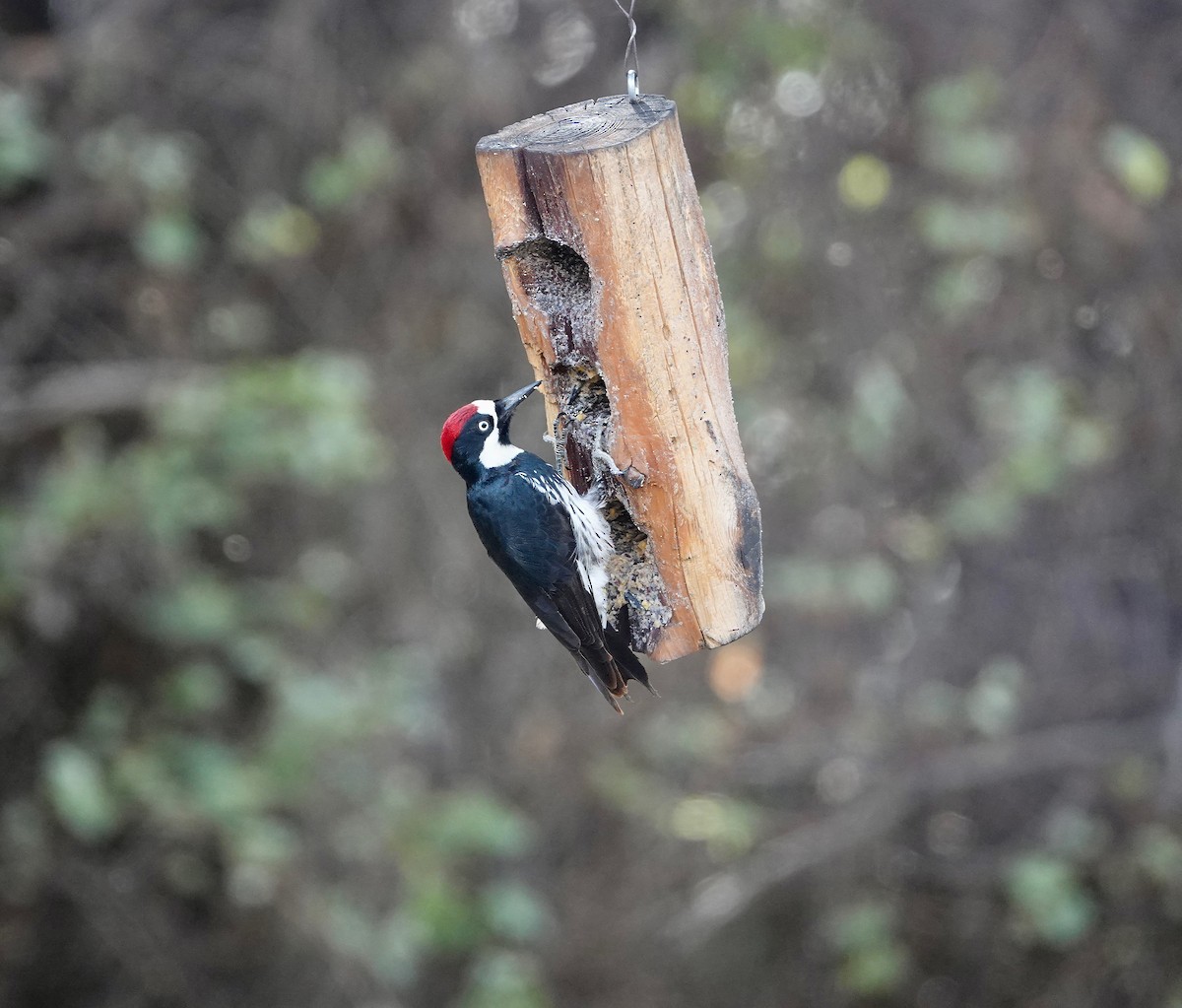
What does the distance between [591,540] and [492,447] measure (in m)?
0.48

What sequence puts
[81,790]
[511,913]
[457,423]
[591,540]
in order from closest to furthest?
[591,540]
[457,423]
[81,790]
[511,913]

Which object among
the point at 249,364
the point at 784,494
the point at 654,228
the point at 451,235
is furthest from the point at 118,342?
the point at 654,228

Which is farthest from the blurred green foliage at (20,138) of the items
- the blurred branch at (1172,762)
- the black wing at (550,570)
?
the blurred branch at (1172,762)

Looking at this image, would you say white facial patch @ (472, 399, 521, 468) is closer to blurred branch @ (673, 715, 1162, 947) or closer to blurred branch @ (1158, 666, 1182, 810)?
blurred branch @ (673, 715, 1162, 947)

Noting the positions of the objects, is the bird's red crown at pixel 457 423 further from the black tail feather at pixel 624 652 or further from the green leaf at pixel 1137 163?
the green leaf at pixel 1137 163

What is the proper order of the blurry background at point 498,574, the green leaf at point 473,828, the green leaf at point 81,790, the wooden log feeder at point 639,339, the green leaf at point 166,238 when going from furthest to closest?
1. the green leaf at point 473,828
2. the blurry background at point 498,574
3. the green leaf at point 166,238
4. the green leaf at point 81,790
5. the wooden log feeder at point 639,339

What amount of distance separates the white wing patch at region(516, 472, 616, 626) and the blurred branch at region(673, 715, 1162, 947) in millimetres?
3674

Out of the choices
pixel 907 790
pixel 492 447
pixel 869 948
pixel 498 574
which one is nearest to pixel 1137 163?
pixel 907 790

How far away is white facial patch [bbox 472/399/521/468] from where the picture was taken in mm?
3094

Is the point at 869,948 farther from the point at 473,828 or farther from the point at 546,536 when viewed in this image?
the point at 546,536

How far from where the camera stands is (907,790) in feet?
19.8

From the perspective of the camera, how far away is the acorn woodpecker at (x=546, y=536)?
2.73 metres

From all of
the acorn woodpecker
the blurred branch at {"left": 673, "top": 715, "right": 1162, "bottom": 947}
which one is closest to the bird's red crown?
the acorn woodpecker

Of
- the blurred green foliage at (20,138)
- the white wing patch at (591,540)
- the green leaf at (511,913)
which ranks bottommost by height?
the green leaf at (511,913)
